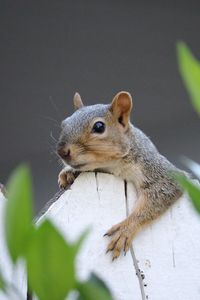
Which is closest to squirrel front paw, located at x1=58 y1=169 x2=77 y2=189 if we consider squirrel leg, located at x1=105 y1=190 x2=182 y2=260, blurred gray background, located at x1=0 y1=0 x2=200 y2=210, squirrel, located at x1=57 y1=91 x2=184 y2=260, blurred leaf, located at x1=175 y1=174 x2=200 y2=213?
squirrel, located at x1=57 y1=91 x2=184 y2=260

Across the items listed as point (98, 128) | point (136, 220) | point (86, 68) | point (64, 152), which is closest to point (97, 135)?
point (98, 128)

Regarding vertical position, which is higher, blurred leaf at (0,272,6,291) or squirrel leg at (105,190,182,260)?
blurred leaf at (0,272,6,291)

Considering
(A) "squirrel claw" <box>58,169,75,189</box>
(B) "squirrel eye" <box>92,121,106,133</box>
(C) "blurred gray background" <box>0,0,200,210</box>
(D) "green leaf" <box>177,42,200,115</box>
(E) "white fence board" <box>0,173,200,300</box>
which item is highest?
(C) "blurred gray background" <box>0,0,200,210</box>

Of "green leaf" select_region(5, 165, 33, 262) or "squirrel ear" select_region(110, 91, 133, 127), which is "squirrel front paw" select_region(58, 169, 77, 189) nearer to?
"squirrel ear" select_region(110, 91, 133, 127)

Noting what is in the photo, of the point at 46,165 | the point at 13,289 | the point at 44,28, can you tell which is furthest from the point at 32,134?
the point at 13,289

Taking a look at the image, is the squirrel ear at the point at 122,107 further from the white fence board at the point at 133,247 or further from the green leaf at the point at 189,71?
the green leaf at the point at 189,71

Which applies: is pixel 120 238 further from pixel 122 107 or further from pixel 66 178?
pixel 122 107

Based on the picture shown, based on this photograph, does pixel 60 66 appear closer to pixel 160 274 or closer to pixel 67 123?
pixel 67 123
